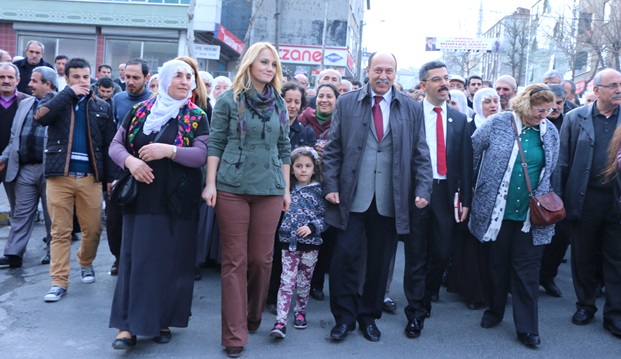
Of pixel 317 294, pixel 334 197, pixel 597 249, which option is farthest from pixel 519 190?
pixel 317 294

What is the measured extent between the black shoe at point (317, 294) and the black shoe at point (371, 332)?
1.09 m

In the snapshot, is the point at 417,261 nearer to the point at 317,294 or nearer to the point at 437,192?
the point at 437,192

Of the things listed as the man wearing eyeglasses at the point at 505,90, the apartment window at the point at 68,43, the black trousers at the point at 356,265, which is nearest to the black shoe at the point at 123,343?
the black trousers at the point at 356,265

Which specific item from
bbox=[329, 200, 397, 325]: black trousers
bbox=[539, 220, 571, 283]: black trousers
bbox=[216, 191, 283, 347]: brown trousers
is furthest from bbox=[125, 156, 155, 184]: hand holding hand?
bbox=[539, 220, 571, 283]: black trousers

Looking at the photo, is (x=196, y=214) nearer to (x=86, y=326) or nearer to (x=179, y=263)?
(x=179, y=263)

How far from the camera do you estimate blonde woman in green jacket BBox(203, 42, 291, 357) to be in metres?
4.58

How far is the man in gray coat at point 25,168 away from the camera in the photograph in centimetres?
676

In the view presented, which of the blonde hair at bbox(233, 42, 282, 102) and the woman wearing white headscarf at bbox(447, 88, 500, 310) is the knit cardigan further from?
the blonde hair at bbox(233, 42, 282, 102)

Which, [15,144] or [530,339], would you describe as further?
[15,144]

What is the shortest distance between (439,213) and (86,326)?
10.2ft

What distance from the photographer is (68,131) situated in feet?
19.4

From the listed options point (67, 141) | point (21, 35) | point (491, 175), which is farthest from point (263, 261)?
point (21, 35)

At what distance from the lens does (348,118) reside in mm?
5102

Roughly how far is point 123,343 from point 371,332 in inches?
77.0
